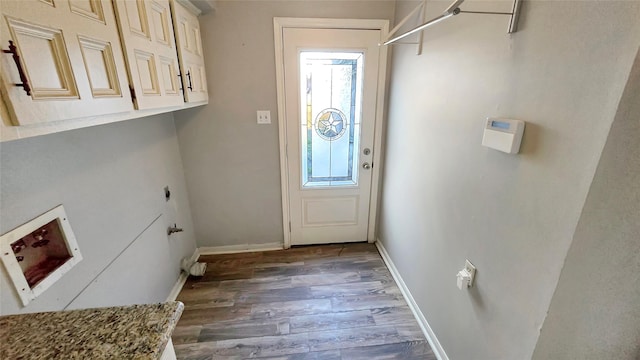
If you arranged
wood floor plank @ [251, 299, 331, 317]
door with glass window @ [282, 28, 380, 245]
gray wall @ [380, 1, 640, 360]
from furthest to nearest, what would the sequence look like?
door with glass window @ [282, 28, 380, 245]
wood floor plank @ [251, 299, 331, 317]
gray wall @ [380, 1, 640, 360]

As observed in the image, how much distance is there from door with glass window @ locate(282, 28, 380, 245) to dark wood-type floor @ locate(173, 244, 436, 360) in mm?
368

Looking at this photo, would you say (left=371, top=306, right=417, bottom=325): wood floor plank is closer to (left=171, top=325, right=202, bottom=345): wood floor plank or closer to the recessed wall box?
(left=171, top=325, right=202, bottom=345): wood floor plank

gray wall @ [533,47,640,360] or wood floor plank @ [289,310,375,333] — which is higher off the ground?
gray wall @ [533,47,640,360]

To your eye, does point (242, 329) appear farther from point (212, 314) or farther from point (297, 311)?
point (297, 311)

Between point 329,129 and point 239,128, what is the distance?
2.60ft

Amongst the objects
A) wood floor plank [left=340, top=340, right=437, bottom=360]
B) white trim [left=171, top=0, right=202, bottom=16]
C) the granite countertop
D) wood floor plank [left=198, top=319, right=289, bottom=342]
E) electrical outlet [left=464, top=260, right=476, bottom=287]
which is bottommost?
wood floor plank [left=340, top=340, right=437, bottom=360]

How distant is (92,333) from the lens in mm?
628

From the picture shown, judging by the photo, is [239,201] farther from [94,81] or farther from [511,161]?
[511,161]

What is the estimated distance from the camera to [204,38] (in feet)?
6.68

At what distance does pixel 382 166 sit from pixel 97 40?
2.16 m

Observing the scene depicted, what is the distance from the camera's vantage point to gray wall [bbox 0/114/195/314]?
91 cm

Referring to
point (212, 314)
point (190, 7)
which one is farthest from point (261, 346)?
point (190, 7)

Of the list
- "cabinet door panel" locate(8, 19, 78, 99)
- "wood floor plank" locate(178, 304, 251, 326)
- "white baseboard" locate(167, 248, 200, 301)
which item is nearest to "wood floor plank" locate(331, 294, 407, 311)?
"wood floor plank" locate(178, 304, 251, 326)

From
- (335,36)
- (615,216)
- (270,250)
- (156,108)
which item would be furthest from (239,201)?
(615,216)
